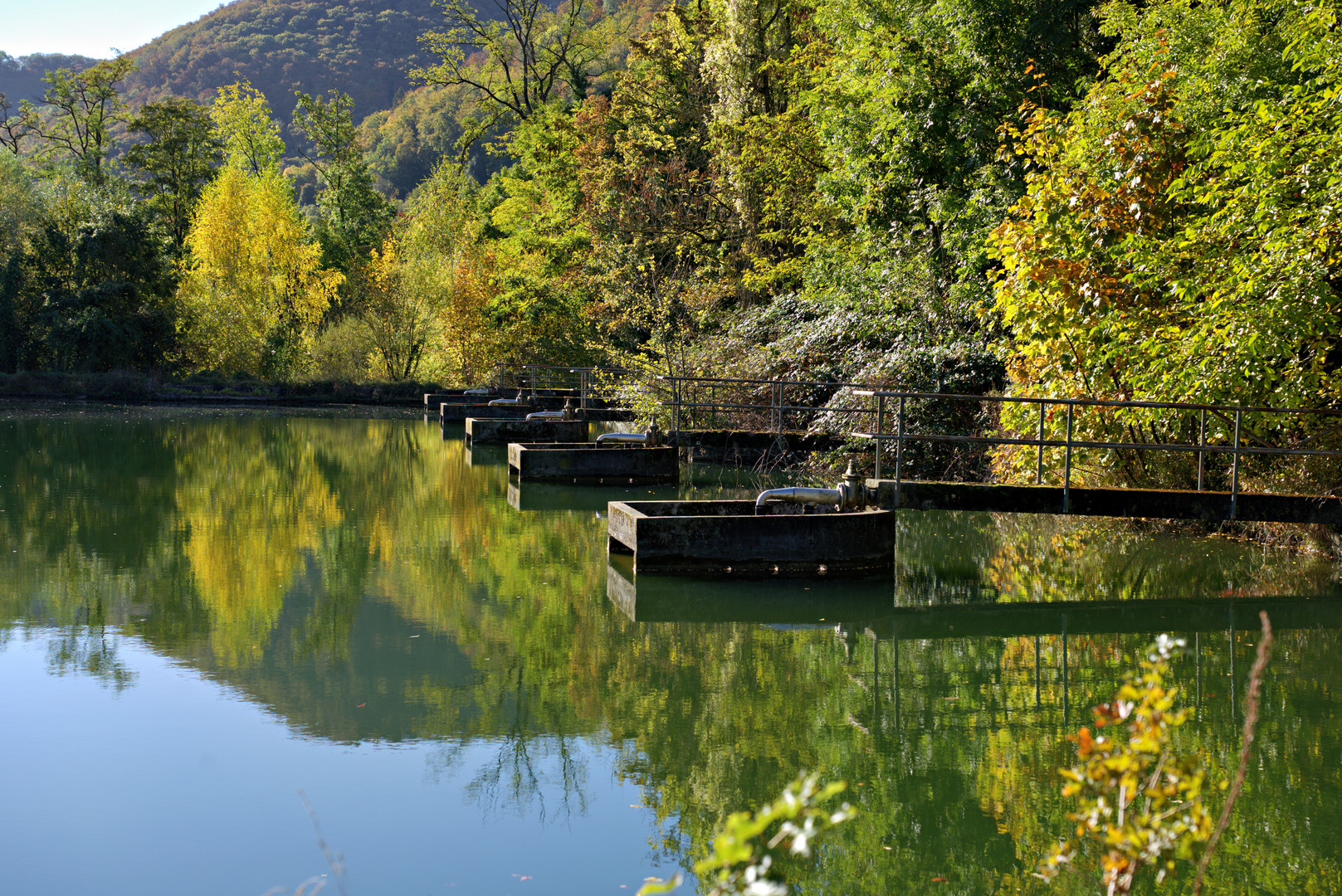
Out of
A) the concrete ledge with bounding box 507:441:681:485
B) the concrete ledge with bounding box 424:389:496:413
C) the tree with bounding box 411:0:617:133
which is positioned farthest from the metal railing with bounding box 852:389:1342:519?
the tree with bounding box 411:0:617:133

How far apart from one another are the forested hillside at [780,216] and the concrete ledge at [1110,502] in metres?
1.09

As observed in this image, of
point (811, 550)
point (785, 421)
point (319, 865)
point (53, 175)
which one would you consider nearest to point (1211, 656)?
point (811, 550)

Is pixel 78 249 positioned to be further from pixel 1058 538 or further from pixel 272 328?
pixel 1058 538

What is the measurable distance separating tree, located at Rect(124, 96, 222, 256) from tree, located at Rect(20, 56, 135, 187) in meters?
2.99

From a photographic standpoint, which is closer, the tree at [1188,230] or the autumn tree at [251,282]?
the tree at [1188,230]

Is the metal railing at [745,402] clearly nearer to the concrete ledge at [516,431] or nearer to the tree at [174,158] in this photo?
the concrete ledge at [516,431]

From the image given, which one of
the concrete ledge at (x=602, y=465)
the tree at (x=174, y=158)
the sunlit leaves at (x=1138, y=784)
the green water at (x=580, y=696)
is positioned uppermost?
the tree at (x=174, y=158)

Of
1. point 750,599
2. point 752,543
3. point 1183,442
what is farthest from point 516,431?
point 750,599

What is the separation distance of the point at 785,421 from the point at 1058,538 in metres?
8.27

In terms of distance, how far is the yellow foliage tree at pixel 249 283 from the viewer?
136 ft

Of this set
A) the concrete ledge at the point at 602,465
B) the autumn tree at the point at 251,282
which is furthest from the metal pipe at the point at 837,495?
the autumn tree at the point at 251,282

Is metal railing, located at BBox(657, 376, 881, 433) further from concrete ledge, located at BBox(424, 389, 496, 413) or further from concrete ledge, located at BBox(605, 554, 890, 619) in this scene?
concrete ledge, located at BBox(424, 389, 496, 413)

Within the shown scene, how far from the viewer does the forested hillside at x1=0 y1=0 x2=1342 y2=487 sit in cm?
1116

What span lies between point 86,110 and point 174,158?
7.33 meters
